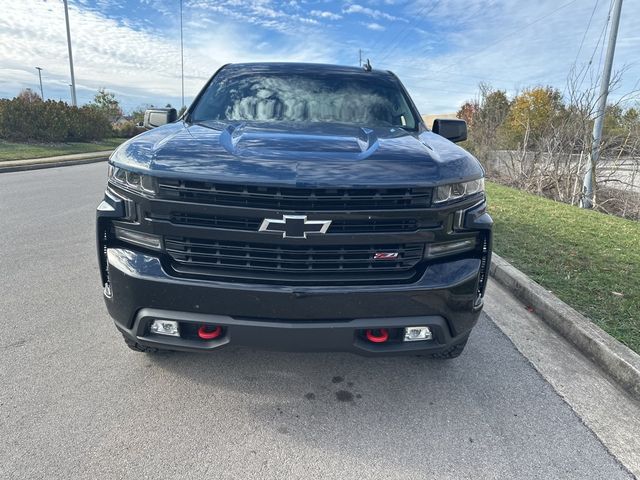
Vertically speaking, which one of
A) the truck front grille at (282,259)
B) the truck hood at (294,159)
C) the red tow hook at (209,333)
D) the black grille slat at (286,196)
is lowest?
the red tow hook at (209,333)

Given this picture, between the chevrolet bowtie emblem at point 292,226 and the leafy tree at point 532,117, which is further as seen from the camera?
the leafy tree at point 532,117

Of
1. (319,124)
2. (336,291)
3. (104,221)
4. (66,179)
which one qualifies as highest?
(319,124)

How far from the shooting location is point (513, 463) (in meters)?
2.11

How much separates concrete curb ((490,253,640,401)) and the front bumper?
1.44 metres

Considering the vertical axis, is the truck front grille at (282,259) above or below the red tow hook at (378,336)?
above

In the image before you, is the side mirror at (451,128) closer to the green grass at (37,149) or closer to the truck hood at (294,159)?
the truck hood at (294,159)

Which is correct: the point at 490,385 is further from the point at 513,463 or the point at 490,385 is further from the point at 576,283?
the point at 576,283

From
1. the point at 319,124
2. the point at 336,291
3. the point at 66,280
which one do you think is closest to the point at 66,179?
the point at 66,280

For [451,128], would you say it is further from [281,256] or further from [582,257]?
[582,257]

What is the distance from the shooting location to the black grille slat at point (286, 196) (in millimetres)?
2059

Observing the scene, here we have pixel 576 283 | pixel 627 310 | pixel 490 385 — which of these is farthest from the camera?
pixel 576 283

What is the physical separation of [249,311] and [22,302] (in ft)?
8.99

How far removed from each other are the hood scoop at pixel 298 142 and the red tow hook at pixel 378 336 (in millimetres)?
883

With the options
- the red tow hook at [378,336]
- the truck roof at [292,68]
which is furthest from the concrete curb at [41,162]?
the red tow hook at [378,336]
